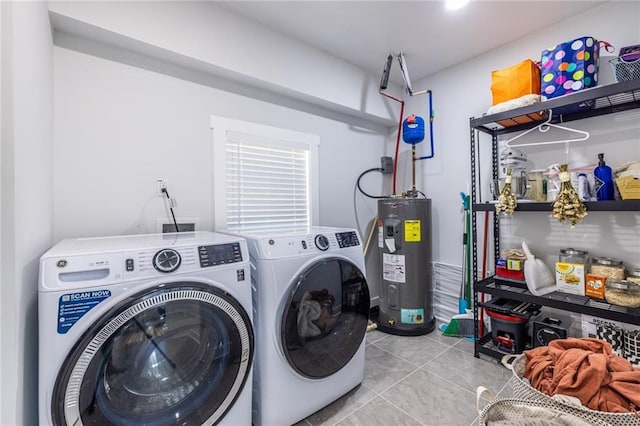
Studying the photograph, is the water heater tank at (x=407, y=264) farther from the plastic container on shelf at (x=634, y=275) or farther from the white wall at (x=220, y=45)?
the plastic container on shelf at (x=634, y=275)

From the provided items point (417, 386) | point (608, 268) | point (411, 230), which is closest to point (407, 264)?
point (411, 230)

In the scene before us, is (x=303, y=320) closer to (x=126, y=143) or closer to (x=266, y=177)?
(x=266, y=177)

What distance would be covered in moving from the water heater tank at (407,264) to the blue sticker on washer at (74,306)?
2034 mm

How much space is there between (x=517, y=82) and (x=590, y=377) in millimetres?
1795

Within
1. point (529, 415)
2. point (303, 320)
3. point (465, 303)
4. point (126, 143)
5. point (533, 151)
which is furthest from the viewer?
point (465, 303)

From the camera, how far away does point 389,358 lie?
209 cm

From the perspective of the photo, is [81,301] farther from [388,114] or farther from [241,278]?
[388,114]

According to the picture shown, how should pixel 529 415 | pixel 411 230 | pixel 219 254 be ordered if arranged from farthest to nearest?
pixel 411 230, pixel 219 254, pixel 529 415

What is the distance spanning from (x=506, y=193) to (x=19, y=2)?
2.50 metres

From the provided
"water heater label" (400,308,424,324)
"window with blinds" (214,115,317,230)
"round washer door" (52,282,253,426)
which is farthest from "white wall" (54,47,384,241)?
A: "water heater label" (400,308,424,324)

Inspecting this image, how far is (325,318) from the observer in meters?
1.50

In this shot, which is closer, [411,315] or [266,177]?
[266,177]

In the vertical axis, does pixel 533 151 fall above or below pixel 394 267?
above

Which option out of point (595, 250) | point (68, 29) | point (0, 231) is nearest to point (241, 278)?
point (0, 231)
